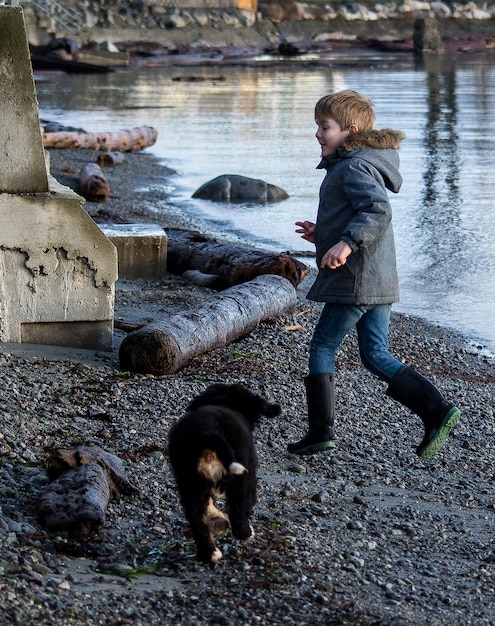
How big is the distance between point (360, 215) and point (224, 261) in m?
4.68

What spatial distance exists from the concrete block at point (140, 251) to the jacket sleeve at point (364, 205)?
4610 millimetres

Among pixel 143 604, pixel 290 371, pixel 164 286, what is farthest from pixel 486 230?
pixel 143 604

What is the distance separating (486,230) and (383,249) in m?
9.65

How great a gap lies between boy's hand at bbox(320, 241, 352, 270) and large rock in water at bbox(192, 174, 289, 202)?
1206cm

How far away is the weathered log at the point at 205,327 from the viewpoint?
7184mm

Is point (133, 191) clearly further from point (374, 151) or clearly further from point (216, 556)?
point (216, 556)

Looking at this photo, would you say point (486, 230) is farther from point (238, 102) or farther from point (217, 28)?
point (217, 28)

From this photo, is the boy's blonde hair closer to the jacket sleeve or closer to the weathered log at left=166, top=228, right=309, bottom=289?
the jacket sleeve

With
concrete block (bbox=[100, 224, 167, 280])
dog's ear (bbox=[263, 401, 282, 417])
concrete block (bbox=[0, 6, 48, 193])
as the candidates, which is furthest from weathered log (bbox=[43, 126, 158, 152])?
dog's ear (bbox=[263, 401, 282, 417])

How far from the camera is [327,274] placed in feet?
18.7

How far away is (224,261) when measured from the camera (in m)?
10.1

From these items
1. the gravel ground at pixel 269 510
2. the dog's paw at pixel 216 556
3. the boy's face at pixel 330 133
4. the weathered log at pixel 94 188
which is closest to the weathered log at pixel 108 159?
the weathered log at pixel 94 188

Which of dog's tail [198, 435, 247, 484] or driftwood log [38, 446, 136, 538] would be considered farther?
driftwood log [38, 446, 136, 538]

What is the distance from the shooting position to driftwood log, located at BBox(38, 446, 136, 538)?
15.2 ft
